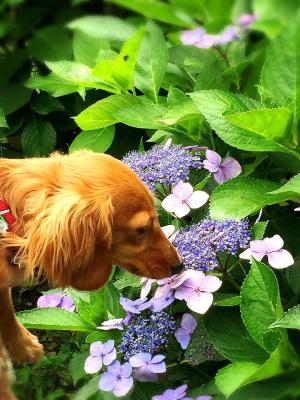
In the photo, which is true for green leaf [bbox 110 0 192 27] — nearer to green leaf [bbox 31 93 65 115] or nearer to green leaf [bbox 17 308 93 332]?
green leaf [bbox 17 308 93 332]

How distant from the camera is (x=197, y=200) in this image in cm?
216

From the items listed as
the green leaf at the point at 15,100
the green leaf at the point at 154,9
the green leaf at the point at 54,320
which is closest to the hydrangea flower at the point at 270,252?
the green leaf at the point at 54,320

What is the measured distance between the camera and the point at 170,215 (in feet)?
8.02

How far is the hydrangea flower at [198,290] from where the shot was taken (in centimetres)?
187

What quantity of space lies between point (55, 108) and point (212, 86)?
1510 millimetres

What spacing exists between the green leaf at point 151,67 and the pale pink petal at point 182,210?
0.66 meters

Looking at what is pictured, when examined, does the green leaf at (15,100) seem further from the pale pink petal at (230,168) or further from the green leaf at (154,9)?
the green leaf at (154,9)

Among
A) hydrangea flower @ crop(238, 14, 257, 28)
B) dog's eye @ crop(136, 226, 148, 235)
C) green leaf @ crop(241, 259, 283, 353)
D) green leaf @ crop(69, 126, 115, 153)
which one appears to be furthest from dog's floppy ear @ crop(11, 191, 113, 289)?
hydrangea flower @ crop(238, 14, 257, 28)

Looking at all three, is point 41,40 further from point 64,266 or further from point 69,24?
point 64,266

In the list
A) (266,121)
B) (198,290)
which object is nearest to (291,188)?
(266,121)

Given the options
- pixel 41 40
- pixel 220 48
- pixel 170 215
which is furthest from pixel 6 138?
pixel 41 40

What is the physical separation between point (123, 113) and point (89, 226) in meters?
0.63

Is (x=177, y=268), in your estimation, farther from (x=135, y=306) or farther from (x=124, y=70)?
(x=124, y=70)

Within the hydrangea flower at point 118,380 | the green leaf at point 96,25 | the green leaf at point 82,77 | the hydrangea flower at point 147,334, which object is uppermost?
the green leaf at point 96,25
